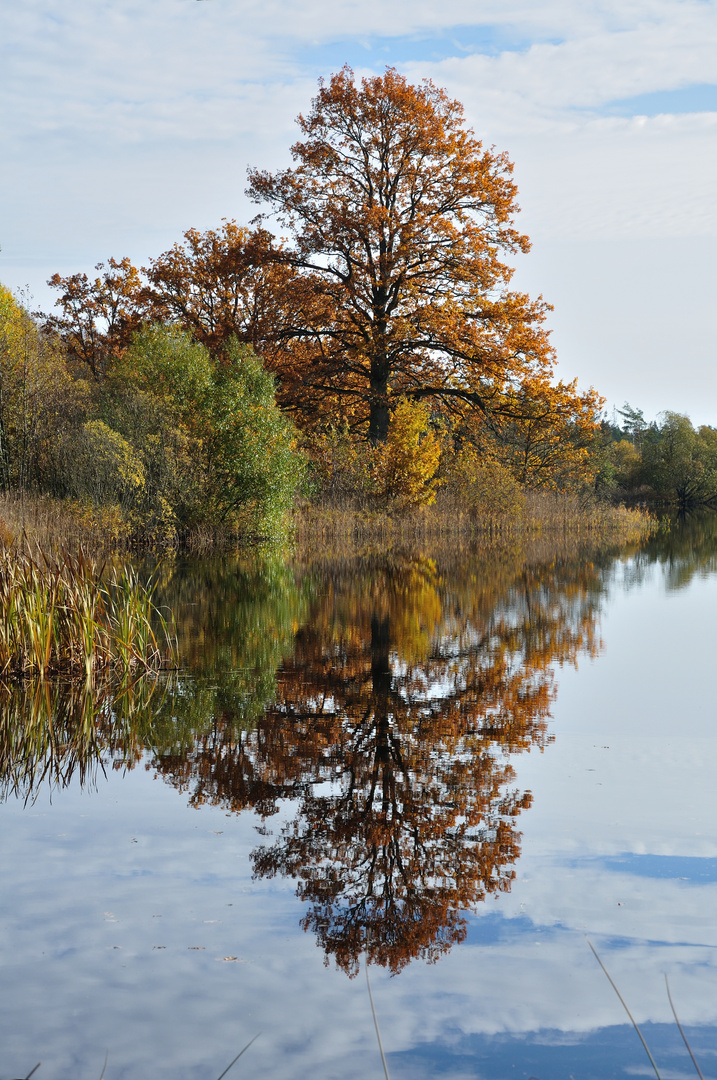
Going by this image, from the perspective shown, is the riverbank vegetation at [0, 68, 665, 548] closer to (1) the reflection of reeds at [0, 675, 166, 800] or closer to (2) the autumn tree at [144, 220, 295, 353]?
(2) the autumn tree at [144, 220, 295, 353]

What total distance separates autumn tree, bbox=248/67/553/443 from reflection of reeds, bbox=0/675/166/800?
21690mm

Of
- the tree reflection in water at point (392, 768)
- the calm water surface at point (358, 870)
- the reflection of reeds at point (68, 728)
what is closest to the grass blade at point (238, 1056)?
the calm water surface at point (358, 870)

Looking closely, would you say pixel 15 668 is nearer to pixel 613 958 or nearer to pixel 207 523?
pixel 613 958

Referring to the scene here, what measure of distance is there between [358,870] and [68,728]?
3.50m

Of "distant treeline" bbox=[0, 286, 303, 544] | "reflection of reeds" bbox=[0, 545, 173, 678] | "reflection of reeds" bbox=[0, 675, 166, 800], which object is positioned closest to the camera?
"reflection of reeds" bbox=[0, 675, 166, 800]

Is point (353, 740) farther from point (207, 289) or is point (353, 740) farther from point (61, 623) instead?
point (207, 289)

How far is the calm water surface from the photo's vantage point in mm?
3352

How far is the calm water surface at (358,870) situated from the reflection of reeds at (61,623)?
1.54 feet

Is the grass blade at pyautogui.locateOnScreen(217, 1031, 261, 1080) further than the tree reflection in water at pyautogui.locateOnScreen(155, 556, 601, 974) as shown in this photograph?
No

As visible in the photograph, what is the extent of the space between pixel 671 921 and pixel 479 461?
29638 mm

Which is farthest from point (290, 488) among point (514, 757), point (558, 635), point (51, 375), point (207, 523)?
point (514, 757)

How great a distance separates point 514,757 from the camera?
670 cm

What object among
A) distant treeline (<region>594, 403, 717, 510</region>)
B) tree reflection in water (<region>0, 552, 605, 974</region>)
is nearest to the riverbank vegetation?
tree reflection in water (<region>0, 552, 605, 974</region>)

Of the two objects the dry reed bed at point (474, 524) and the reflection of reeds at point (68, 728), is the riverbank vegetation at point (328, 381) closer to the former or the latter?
the dry reed bed at point (474, 524)
